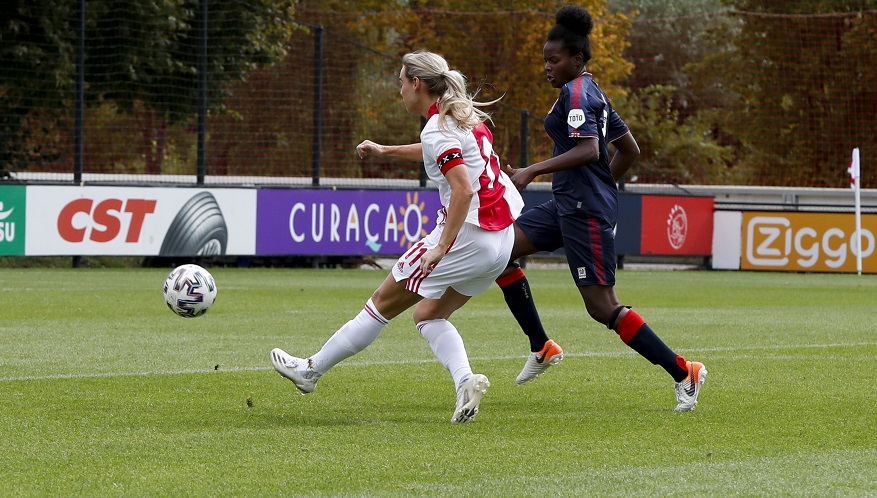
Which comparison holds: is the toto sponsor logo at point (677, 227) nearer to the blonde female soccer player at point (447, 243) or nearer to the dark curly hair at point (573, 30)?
the dark curly hair at point (573, 30)

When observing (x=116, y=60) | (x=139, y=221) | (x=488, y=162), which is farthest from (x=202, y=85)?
(x=488, y=162)

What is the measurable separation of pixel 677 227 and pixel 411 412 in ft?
58.6

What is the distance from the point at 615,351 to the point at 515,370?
56.9 inches

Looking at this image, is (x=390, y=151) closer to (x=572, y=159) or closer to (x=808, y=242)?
(x=572, y=159)

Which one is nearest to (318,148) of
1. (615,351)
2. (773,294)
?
(773,294)

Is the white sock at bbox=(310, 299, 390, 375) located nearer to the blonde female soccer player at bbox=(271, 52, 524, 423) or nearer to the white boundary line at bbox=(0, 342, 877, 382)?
the blonde female soccer player at bbox=(271, 52, 524, 423)

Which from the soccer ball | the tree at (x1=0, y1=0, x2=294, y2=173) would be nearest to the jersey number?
the soccer ball

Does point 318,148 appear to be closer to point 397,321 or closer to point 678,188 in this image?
point 678,188

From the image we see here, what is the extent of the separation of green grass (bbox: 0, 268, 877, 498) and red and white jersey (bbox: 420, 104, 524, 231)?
0.98 metres

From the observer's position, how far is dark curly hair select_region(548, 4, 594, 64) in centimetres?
702

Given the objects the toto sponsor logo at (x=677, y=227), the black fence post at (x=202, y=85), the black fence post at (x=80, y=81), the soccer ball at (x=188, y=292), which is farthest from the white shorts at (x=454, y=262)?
the toto sponsor logo at (x=677, y=227)

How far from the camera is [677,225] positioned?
23828 millimetres

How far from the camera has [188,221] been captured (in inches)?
767

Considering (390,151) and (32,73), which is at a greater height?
(32,73)
